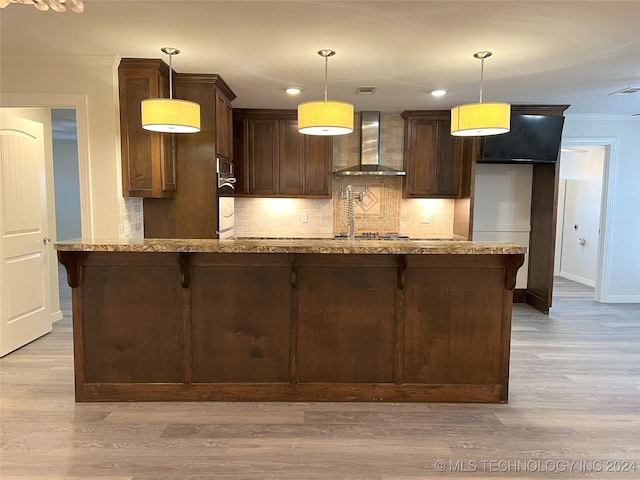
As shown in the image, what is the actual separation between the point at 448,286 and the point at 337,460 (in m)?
1.33

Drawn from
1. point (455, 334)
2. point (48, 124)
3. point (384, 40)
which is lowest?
point (455, 334)

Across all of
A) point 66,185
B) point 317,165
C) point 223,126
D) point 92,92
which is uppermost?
point 92,92

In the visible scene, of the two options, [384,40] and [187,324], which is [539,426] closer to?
[187,324]

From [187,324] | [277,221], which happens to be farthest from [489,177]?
[187,324]

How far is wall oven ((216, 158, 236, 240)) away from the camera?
14.0 feet

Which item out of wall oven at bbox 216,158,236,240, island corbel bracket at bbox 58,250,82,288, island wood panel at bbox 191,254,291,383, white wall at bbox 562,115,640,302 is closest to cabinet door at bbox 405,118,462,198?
white wall at bbox 562,115,640,302

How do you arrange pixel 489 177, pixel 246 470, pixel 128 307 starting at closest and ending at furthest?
pixel 246 470 < pixel 128 307 < pixel 489 177

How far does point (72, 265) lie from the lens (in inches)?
111

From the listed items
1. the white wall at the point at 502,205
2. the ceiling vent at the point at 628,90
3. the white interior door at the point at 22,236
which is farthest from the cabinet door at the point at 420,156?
the white interior door at the point at 22,236

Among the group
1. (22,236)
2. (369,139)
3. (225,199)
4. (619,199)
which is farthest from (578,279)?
(22,236)

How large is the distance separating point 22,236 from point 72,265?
1.79 m

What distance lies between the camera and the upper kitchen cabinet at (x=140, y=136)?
3.60m

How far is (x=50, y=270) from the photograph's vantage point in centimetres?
486

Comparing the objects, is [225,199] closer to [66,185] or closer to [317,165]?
[317,165]
